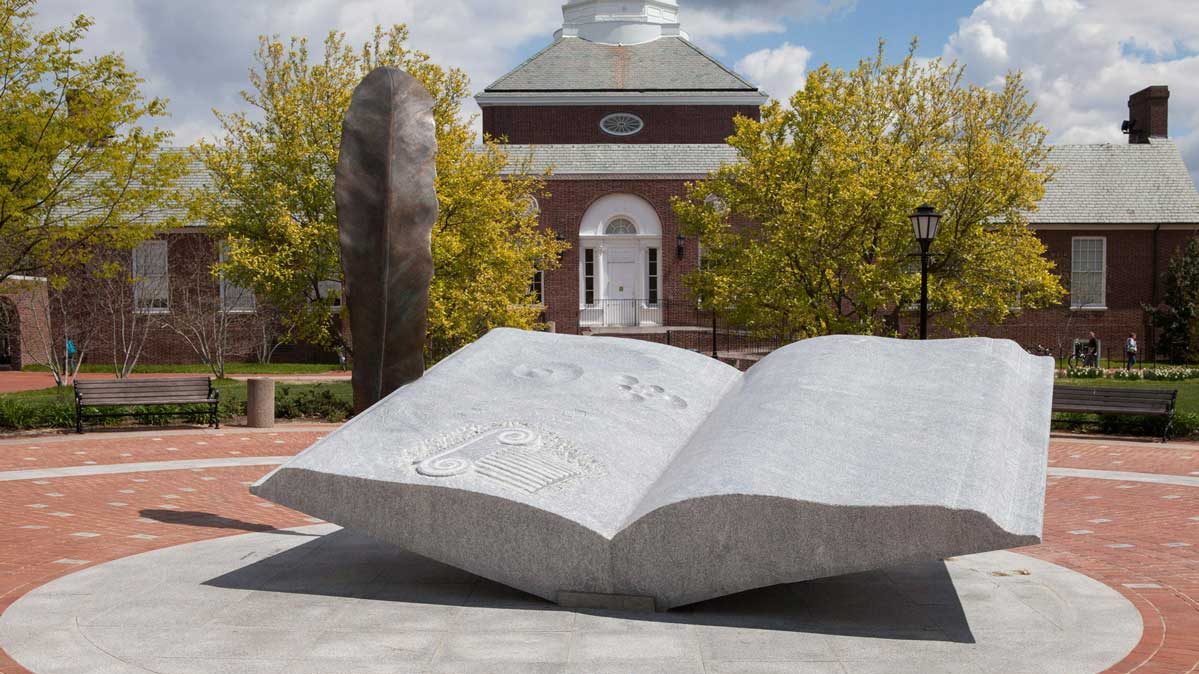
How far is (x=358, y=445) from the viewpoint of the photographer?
277 inches

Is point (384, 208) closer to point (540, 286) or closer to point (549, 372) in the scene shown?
point (549, 372)

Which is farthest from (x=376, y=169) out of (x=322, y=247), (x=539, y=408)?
(x=322, y=247)

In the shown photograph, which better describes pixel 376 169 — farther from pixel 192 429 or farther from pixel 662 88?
pixel 662 88

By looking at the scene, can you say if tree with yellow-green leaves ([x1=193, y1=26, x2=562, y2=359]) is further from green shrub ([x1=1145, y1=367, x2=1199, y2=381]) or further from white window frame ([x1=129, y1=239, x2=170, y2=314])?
green shrub ([x1=1145, y1=367, x2=1199, y2=381])

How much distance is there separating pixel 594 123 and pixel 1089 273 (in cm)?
1830

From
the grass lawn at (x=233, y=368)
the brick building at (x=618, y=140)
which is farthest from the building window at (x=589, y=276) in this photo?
the grass lawn at (x=233, y=368)

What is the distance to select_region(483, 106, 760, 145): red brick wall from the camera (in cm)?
4109

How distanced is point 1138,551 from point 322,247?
53.0ft

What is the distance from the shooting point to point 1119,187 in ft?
122

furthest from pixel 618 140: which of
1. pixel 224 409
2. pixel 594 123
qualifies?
pixel 224 409

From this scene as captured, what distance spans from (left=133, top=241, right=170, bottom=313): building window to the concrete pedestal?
44.2 feet

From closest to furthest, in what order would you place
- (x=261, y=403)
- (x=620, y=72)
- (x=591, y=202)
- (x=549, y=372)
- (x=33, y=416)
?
(x=549, y=372) → (x=33, y=416) → (x=261, y=403) → (x=591, y=202) → (x=620, y=72)

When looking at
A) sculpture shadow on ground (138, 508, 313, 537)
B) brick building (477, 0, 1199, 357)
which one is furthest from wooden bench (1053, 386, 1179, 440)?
brick building (477, 0, 1199, 357)

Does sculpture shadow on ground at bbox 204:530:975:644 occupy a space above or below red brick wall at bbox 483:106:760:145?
below
